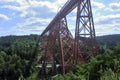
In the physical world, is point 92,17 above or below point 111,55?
above

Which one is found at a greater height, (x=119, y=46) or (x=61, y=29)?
(x=61, y=29)

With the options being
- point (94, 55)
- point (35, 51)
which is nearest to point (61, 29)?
point (94, 55)

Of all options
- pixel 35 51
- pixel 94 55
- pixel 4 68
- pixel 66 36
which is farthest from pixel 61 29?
pixel 35 51

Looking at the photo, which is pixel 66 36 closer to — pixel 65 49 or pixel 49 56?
pixel 65 49

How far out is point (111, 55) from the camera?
77.2 ft

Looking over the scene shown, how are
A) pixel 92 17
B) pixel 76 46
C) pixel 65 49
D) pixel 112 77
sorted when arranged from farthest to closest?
pixel 65 49 < pixel 76 46 < pixel 92 17 < pixel 112 77

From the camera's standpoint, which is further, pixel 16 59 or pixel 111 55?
pixel 16 59

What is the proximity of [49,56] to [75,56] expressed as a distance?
1004 inches

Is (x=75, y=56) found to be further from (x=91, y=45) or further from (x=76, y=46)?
(x=91, y=45)

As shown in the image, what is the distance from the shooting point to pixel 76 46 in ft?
89.7

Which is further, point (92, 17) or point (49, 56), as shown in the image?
point (49, 56)

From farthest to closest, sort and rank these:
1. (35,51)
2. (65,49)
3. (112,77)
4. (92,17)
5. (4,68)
Answer: (35,51) < (4,68) < (65,49) < (92,17) < (112,77)

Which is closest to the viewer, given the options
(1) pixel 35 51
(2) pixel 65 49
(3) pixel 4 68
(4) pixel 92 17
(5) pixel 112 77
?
(5) pixel 112 77

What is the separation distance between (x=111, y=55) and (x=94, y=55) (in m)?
2.65
